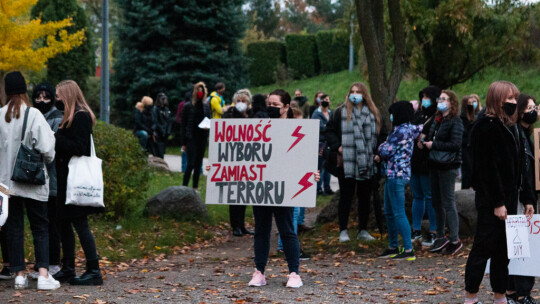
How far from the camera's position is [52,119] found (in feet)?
26.4

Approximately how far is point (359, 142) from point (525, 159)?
349 centimetres

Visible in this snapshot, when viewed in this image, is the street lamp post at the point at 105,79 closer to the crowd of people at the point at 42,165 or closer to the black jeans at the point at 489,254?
the crowd of people at the point at 42,165

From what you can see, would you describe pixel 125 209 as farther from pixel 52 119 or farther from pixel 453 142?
pixel 453 142

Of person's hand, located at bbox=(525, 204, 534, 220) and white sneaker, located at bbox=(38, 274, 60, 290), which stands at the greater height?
person's hand, located at bbox=(525, 204, 534, 220)

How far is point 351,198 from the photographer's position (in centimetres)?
1073

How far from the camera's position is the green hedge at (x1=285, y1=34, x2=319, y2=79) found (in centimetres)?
4641

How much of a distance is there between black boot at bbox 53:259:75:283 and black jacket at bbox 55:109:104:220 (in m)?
0.54

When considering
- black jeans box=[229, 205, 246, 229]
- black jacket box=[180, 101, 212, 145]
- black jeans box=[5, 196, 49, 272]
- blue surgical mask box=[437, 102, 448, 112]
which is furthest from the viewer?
black jacket box=[180, 101, 212, 145]

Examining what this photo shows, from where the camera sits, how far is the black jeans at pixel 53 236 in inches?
323

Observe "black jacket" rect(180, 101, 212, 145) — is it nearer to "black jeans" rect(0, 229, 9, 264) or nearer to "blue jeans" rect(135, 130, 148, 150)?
"blue jeans" rect(135, 130, 148, 150)

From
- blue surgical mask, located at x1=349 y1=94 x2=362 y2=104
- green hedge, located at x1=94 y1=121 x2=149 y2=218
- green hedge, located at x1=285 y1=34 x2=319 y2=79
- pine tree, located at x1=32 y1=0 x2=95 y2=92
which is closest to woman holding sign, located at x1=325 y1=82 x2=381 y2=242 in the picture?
blue surgical mask, located at x1=349 y1=94 x2=362 y2=104

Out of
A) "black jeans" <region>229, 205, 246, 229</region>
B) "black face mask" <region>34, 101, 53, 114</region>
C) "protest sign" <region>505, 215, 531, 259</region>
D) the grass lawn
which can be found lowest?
"black jeans" <region>229, 205, 246, 229</region>

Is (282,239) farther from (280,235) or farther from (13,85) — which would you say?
(13,85)

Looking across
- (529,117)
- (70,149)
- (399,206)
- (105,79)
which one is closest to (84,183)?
(70,149)
